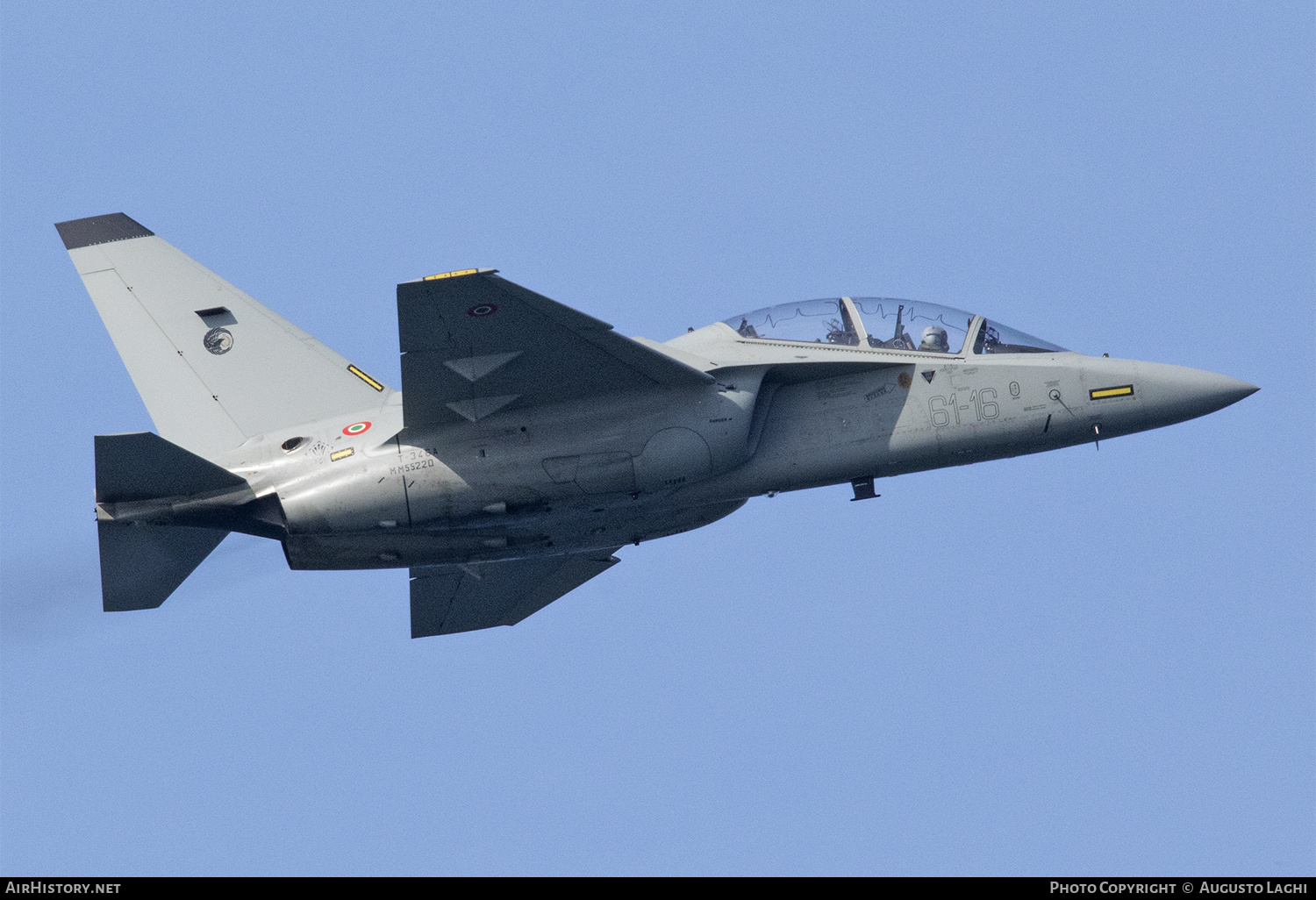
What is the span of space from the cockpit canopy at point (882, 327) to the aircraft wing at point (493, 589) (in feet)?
16.4

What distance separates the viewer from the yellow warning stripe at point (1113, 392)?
2133 centimetres

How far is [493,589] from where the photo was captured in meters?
25.0

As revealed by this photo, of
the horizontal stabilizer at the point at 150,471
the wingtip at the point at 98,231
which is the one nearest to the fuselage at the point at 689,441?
the horizontal stabilizer at the point at 150,471

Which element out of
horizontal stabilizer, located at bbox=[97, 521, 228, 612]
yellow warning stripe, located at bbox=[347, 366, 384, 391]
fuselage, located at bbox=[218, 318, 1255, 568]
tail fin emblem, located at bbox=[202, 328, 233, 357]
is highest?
tail fin emblem, located at bbox=[202, 328, 233, 357]

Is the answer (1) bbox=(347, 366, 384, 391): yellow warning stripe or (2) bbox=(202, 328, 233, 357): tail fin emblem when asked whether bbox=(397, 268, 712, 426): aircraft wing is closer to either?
(1) bbox=(347, 366, 384, 391): yellow warning stripe

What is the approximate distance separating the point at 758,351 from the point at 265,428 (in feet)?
23.0

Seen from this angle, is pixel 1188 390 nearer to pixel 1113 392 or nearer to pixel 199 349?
pixel 1113 392

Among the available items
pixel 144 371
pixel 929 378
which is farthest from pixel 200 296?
pixel 929 378

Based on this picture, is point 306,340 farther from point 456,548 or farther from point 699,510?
point 699,510

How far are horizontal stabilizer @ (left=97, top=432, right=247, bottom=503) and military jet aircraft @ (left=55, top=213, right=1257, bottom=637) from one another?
3cm

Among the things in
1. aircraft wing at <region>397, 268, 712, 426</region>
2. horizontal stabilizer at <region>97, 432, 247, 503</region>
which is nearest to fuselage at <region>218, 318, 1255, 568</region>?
aircraft wing at <region>397, 268, 712, 426</region>

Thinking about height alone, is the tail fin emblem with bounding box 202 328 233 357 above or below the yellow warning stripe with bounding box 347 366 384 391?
above

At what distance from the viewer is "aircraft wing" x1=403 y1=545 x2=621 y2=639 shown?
24609 millimetres

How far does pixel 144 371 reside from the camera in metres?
23.0
